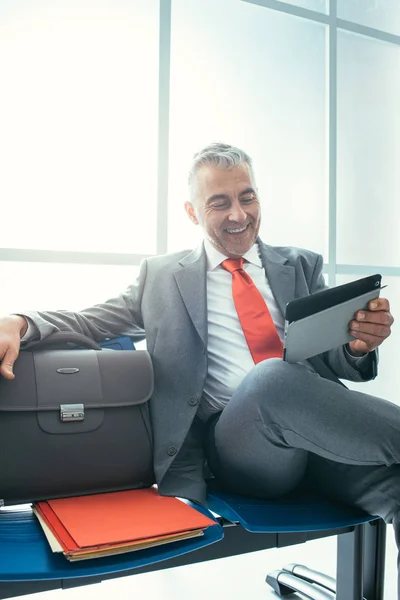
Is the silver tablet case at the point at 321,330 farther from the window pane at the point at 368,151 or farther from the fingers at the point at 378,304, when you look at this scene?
the window pane at the point at 368,151

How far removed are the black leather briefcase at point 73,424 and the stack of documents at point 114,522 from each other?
48mm

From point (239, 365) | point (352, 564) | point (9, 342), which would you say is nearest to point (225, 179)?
point (239, 365)

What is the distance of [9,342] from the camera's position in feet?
3.82

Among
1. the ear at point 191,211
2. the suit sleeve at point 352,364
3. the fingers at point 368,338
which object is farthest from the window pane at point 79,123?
the fingers at point 368,338

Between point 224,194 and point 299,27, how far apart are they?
6.30ft

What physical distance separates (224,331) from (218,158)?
52 centimetres

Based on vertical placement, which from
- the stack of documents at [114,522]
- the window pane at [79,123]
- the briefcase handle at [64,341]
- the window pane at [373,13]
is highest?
the window pane at [373,13]

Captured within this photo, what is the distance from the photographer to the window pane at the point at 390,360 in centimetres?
334

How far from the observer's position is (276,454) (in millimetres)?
1164

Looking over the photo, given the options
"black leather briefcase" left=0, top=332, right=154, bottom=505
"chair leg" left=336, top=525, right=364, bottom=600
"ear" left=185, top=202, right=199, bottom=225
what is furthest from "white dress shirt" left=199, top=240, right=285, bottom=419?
"chair leg" left=336, top=525, right=364, bottom=600

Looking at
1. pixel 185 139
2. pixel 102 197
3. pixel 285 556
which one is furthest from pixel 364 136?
pixel 285 556

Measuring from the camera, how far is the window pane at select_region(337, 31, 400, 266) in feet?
10.4

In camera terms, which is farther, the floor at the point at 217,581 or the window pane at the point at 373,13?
the window pane at the point at 373,13

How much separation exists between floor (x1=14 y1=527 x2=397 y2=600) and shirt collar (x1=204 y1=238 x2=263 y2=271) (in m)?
0.97
